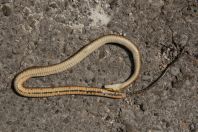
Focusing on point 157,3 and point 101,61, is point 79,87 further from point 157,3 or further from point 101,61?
point 157,3

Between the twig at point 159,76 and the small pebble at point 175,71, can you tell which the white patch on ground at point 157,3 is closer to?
the twig at point 159,76

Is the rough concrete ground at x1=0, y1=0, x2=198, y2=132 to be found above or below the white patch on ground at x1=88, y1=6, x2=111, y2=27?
below

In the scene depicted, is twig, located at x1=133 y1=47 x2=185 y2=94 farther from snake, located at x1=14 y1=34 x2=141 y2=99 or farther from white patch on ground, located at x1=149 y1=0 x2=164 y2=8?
white patch on ground, located at x1=149 y1=0 x2=164 y2=8

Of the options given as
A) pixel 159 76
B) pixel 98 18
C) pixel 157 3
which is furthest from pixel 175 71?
pixel 98 18

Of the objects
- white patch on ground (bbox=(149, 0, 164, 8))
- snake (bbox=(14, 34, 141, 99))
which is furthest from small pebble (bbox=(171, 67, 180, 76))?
white patch on ground (bbox=(149, 0, 164, 8))

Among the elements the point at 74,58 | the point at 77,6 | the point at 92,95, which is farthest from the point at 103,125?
the point at 77,6

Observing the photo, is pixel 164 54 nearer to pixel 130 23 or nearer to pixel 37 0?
pixel 130 23
